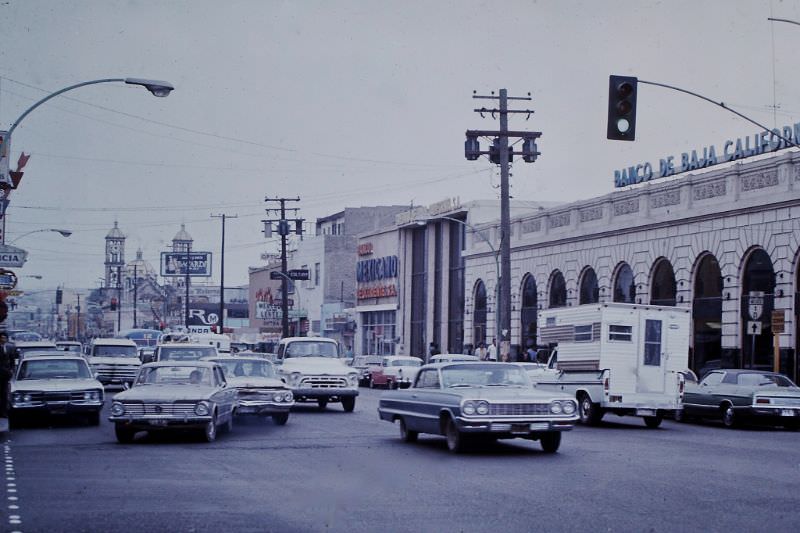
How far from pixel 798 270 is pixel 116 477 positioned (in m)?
28.0

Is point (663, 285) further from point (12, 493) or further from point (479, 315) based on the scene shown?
point (12, 493)

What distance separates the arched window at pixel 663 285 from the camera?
45406mm

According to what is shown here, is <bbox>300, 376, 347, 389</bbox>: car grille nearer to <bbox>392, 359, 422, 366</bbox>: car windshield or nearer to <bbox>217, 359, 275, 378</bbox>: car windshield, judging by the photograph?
<bbox>217, 359, 275, 378</bbox>: car windshield

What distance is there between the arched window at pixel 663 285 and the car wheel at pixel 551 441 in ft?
89.3

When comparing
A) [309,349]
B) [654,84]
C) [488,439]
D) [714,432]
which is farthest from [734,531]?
[309,349]

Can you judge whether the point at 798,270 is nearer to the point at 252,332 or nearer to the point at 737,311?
the point at 737,311

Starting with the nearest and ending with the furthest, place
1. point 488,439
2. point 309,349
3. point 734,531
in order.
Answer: point 734,531, point 488,439, point 309,349

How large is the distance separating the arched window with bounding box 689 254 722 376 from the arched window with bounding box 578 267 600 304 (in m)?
7.15

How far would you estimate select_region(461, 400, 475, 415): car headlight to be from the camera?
18047mm

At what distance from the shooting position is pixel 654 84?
22828mm

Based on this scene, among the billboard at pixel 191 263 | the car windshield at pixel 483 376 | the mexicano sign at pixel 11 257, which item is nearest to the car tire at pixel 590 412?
the car windshield at pixel 483 376

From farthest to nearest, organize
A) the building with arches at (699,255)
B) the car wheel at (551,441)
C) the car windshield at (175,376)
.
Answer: the building with arches at (699,255)
the car windshield at (175,376)
the car wheel at (551,441)

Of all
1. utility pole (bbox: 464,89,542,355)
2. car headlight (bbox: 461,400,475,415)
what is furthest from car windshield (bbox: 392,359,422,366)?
car headlight (bbox: 461,400,475,415)

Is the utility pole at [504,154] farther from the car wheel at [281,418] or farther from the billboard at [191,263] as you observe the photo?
the billboard at [191,263]
